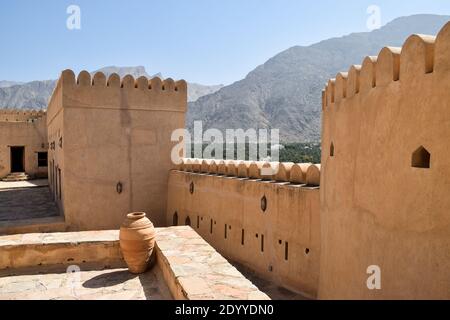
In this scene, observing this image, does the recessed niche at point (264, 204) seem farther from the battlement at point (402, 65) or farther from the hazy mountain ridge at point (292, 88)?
the hazy mountain ridge at point (292, 88)

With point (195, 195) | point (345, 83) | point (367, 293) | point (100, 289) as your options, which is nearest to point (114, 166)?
point (195, 195)

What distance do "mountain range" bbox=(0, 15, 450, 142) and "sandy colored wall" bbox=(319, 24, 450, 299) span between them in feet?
187

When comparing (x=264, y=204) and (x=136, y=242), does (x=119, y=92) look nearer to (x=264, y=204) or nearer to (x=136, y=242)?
(x=264, y=204)

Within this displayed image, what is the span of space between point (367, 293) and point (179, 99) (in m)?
7.66

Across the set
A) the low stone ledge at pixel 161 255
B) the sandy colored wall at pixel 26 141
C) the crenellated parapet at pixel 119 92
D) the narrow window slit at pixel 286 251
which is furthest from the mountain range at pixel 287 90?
the low stone ledge at pixel 161 255

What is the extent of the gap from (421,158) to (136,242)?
336 centimetres

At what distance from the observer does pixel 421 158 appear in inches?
130

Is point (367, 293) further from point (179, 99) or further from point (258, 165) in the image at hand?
point (179, 99)

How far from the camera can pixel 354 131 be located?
4.38m

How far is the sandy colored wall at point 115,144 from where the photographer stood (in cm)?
897

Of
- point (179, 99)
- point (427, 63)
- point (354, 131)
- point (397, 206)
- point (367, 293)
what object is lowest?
point (367, 293)

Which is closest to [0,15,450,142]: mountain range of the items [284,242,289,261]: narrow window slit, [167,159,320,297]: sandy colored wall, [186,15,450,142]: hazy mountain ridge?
[186,15,450,142]: hazy mountain ridge

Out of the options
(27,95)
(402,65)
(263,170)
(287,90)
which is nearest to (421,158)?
(402,65)
